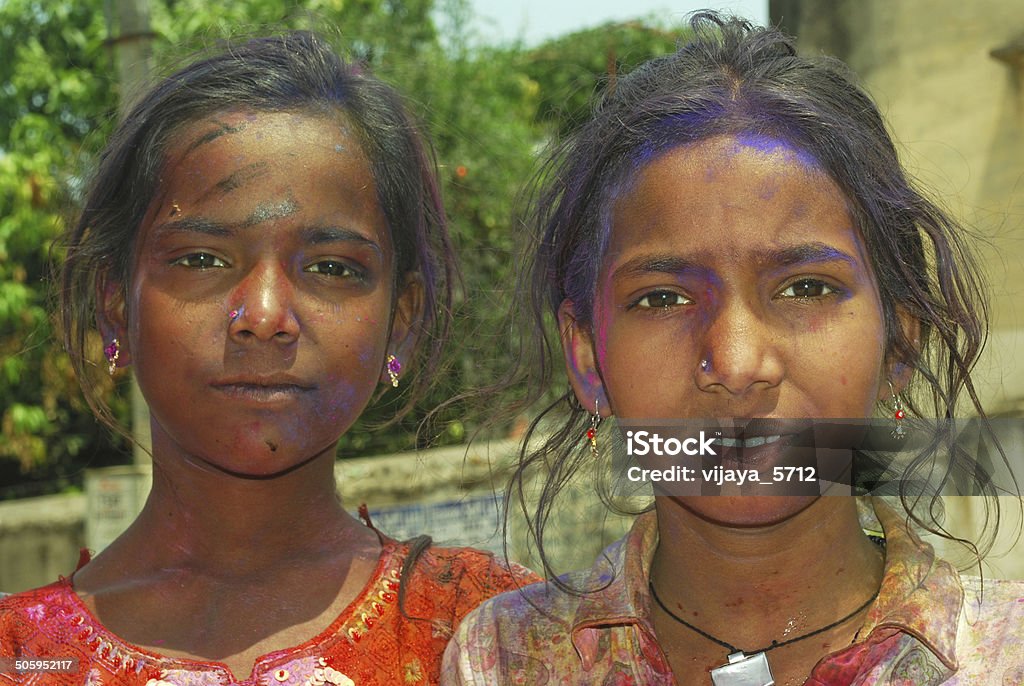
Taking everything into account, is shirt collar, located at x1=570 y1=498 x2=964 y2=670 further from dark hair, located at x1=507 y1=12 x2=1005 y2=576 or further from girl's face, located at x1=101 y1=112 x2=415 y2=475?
girl's face, located at x1=101 y1=112 x2=415 y2=475

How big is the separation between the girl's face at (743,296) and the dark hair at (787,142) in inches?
2.0

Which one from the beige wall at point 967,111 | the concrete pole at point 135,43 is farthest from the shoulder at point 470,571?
the beige wall at point 967,111

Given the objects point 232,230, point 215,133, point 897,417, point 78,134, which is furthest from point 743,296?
point 78,134

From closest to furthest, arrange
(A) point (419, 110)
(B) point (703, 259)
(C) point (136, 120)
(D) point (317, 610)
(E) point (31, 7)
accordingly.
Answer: (B) point (703, 259) < (D) point (317, 610) < (C) point (136, 120) < (A) point (419, 110) < (E) point (31, 7)

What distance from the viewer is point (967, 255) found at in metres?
1.89

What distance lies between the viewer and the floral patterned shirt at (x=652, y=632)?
1.59 meters

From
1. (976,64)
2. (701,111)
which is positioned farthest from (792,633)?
(976,64)

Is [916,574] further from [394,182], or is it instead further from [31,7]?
[31,7]

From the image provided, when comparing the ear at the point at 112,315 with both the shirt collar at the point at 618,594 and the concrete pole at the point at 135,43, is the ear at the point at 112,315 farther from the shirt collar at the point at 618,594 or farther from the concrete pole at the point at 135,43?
the concrete pole at the point at 135,43

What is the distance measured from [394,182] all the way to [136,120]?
50cm

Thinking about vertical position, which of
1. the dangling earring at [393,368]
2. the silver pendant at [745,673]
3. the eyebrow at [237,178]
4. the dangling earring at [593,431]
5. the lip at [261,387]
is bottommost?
the silver pendant at [745,673]

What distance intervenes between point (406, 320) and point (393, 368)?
0.32 feet

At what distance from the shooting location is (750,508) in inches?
63.5

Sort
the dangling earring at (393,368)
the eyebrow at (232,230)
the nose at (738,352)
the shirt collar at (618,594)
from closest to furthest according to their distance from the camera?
the nose at (738,352) → the shirt collar at (618,594) → the eyebrow at (232,230) → the dangling earring at (393,368)
